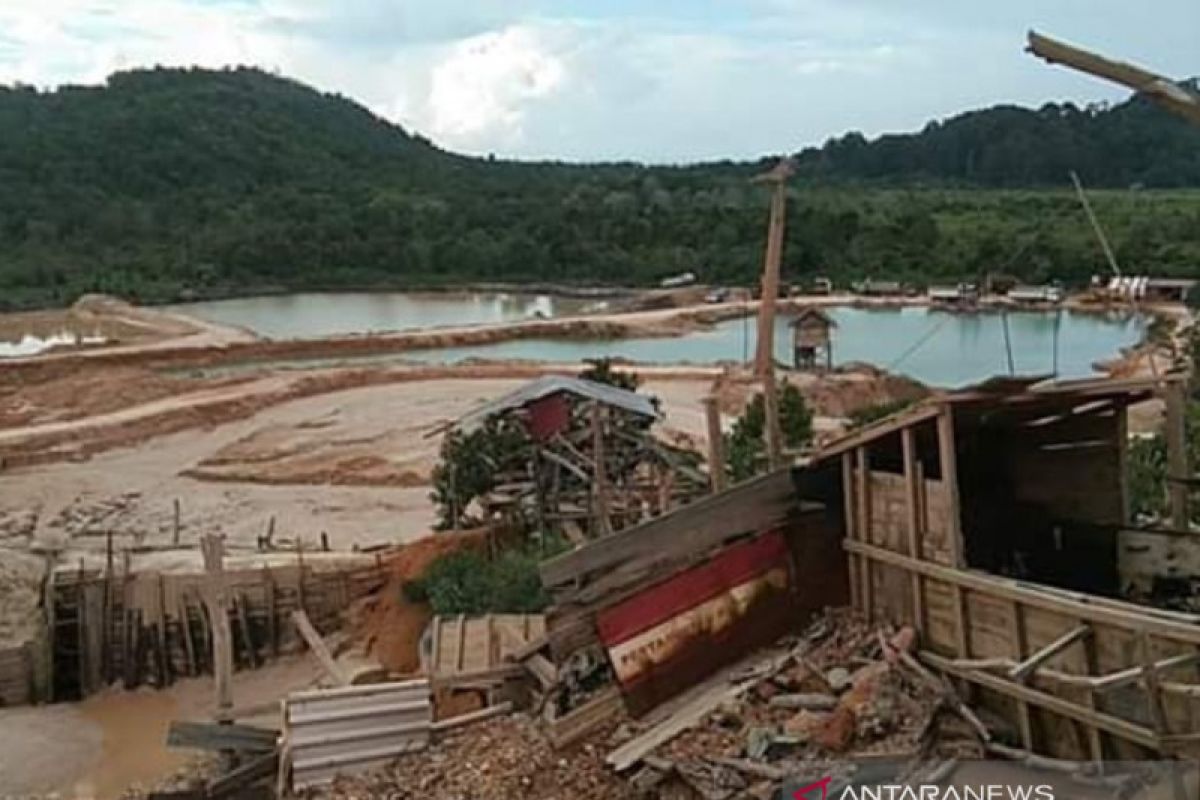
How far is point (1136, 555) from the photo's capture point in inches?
413

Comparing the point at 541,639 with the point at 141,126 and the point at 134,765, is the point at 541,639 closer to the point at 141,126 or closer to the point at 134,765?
the point at 134,765

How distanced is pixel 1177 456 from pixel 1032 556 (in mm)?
1285

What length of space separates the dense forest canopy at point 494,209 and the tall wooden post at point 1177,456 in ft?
189

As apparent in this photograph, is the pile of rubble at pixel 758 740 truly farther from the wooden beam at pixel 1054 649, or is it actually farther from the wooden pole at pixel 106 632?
the wooden pole at pixel 106 632

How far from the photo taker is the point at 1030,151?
419ft

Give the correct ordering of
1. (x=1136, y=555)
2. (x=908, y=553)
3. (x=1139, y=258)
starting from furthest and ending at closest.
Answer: (x=1139, y=258), (x=1136, y=555), (x=908, y=553)

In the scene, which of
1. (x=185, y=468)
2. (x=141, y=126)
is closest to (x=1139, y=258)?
(x=185, y=468)

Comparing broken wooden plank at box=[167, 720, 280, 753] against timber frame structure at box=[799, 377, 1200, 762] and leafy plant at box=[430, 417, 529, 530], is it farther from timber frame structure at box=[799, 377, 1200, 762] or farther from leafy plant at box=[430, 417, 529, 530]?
leafy plant at box=[430, 417, 529, 530]

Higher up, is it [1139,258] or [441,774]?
[1139,258]

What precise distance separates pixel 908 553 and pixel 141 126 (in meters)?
122

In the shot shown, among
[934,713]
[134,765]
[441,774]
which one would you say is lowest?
[134,765]

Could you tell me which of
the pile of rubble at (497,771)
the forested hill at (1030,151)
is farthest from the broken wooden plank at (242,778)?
the forested hill at (1030,151)

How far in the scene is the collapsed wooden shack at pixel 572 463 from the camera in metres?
19.5

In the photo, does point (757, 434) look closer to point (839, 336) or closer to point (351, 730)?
point (351, 730)
